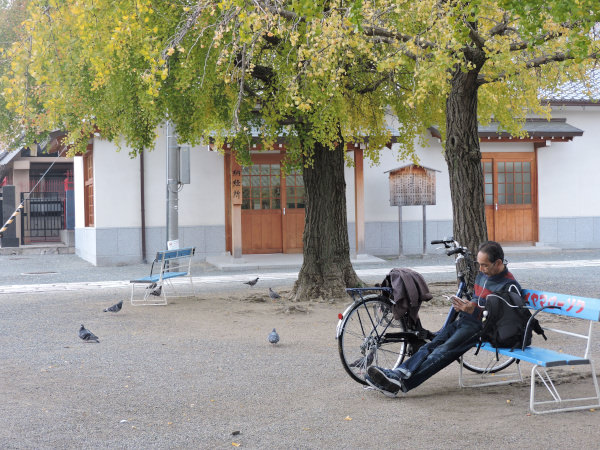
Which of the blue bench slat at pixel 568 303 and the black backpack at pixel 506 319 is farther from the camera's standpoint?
→ the black backpack at pixel 506 319

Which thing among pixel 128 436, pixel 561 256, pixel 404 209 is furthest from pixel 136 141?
pixel 561 256

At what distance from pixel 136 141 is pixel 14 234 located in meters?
15.8

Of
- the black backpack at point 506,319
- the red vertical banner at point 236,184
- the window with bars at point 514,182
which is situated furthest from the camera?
the window with bars at point 514,182

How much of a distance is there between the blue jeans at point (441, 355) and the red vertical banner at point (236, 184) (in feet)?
44.8

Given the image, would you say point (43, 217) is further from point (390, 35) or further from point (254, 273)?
point (390, 35)

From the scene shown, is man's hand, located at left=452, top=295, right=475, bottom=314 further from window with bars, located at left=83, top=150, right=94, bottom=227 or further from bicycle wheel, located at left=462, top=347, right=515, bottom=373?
window with bars, located at left=83, top=150, right=94, bottom=227

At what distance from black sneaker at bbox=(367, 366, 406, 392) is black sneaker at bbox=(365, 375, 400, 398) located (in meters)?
0.01

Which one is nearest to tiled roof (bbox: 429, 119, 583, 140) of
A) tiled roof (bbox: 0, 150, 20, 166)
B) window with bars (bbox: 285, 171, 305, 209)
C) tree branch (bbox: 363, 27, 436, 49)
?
window with bars (bbox: 285, 171, 305, 209)

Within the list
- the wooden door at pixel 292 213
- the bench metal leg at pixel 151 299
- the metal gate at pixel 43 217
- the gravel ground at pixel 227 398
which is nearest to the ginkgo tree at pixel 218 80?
the bench metal leg at pixel 151 299

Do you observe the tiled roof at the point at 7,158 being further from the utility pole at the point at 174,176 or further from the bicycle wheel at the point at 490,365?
the bicycle wheel at the point at 490,365

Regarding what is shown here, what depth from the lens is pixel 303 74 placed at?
988 centimetres

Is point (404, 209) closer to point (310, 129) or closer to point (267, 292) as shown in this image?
point (267, 292)

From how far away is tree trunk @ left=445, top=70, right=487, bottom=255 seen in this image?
9398mm

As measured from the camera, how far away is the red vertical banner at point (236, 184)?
18.7 metres
